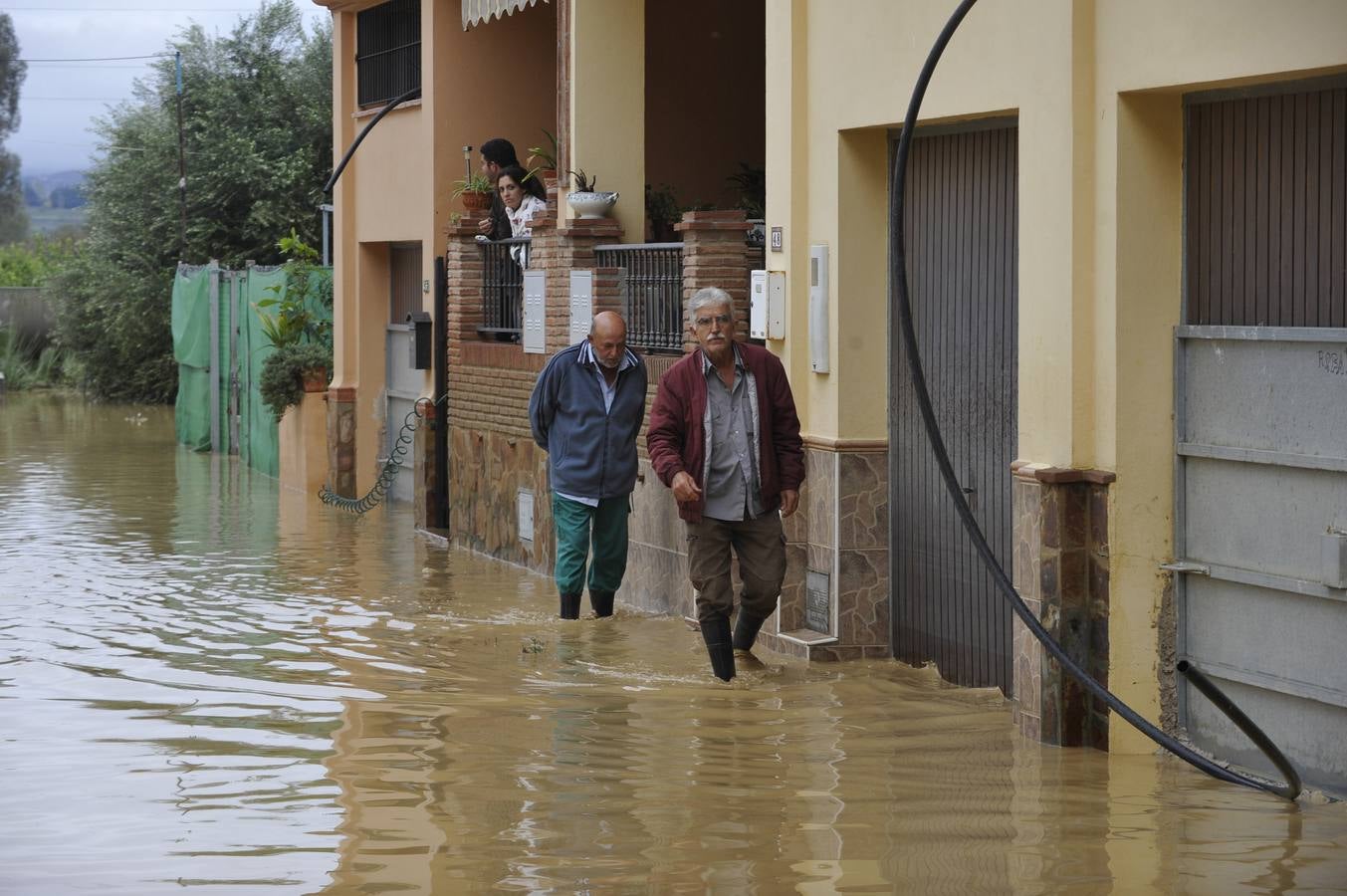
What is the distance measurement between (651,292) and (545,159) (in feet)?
15.3

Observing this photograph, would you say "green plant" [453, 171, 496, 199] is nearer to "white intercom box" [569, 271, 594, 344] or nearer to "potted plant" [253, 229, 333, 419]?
"white intercom box" [569, 271, 594, 344]

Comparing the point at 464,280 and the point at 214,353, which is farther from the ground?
the point at 464,280

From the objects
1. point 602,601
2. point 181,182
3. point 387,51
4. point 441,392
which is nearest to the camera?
point 602,601

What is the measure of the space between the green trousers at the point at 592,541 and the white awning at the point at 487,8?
4.66m

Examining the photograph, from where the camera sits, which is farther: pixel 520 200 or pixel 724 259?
pixel 520 200

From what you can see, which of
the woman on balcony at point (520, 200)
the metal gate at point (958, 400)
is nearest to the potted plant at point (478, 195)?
the woman on balcony at point (520, 200)

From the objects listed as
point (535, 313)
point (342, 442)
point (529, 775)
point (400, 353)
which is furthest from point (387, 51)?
point (529, 775)

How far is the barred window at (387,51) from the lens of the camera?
61.9ft

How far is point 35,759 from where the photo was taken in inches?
301

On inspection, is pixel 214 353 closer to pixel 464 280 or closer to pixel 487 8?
pixel 464 280

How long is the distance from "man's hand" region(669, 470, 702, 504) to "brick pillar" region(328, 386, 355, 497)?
11.2m

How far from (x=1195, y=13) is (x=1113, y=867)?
3.22m

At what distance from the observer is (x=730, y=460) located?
9.44 m

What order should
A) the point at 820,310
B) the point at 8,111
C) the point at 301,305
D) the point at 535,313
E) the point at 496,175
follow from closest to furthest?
the point at 820,310, the point at 535,313, the point at 496,175, the point at 301,305, the point at 8,111
